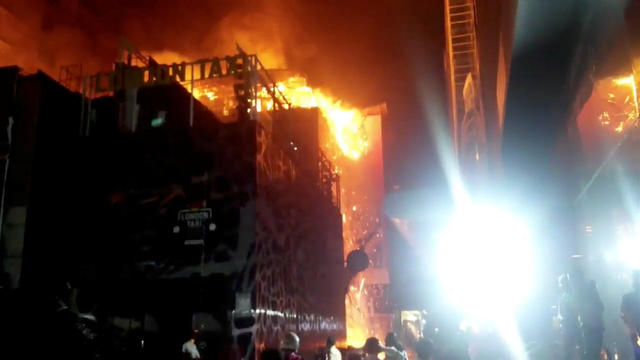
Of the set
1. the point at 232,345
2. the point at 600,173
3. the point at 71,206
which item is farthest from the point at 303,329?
the point at 600,173

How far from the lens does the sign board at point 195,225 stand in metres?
12.9

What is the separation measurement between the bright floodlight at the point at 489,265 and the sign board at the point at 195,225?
19.3 feet

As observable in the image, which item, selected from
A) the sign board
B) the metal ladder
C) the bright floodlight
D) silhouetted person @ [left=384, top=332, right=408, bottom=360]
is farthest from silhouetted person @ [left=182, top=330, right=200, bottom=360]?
the metal ladder

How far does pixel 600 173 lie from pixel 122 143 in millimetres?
12352

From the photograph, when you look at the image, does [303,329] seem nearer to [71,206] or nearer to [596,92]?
[71,206]

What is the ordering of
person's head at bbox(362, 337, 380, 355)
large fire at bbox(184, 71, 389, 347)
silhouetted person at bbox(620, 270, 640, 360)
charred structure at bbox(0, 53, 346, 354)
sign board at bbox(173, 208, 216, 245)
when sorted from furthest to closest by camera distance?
large fire at bbox(184, 71, 389, 347), sign board at bbox(173, 208, 216, 245), charred structure at bbox(0, 53, 346, 354), person's head at bbox(362, 337, 380, 355), silhouetted person at bbox(620, 270, 640, 360)

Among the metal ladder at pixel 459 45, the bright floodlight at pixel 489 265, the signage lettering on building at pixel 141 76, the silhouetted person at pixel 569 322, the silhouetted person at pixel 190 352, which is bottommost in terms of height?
the silhouetted person at pixel 190 352

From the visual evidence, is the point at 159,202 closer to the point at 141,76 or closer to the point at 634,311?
the point at 141,76

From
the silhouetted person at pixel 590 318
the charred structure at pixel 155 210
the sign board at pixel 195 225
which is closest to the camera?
the silhouetted person at pixel 590 318

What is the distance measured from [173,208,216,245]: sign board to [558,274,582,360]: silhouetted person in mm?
7742

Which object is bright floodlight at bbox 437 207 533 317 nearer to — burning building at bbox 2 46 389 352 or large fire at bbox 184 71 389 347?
burning building at bbox 2 46 389 352

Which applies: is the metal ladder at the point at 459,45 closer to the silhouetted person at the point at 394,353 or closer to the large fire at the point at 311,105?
the large fire at the point at 311,105

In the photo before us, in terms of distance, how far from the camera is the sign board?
12.9m

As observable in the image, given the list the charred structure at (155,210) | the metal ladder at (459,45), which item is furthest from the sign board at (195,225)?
the metal ladder at (459,45)
